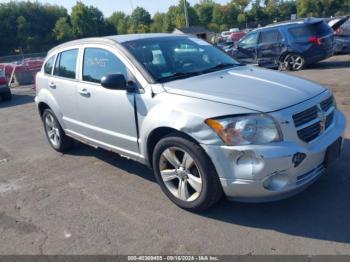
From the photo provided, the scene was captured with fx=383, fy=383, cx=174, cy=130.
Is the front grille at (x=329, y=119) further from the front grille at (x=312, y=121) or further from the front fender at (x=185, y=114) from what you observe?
the front fender at (x=185, y=114)

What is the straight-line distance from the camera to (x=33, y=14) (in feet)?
297

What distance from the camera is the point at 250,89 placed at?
3.71m

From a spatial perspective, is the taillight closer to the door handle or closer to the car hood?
the car hood

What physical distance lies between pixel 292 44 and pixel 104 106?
974cm

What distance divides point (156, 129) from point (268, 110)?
118 cm

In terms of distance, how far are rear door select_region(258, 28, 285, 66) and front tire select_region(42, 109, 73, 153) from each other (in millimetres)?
9100

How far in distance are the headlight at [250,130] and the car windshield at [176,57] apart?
109 cm

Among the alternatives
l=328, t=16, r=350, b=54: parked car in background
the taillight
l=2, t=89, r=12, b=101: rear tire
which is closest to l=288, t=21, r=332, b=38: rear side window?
the taillight

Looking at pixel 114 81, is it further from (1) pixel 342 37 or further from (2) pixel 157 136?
(1) pixel 342 37

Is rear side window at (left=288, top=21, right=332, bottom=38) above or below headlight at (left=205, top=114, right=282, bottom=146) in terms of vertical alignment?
above

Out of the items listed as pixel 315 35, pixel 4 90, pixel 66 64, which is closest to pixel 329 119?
pixel 66 64

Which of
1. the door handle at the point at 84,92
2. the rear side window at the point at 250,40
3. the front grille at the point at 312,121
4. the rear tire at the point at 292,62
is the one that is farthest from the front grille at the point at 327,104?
the rear side window at the point at 250,40

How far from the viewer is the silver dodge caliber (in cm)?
332

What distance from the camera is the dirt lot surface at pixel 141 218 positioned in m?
3.33
